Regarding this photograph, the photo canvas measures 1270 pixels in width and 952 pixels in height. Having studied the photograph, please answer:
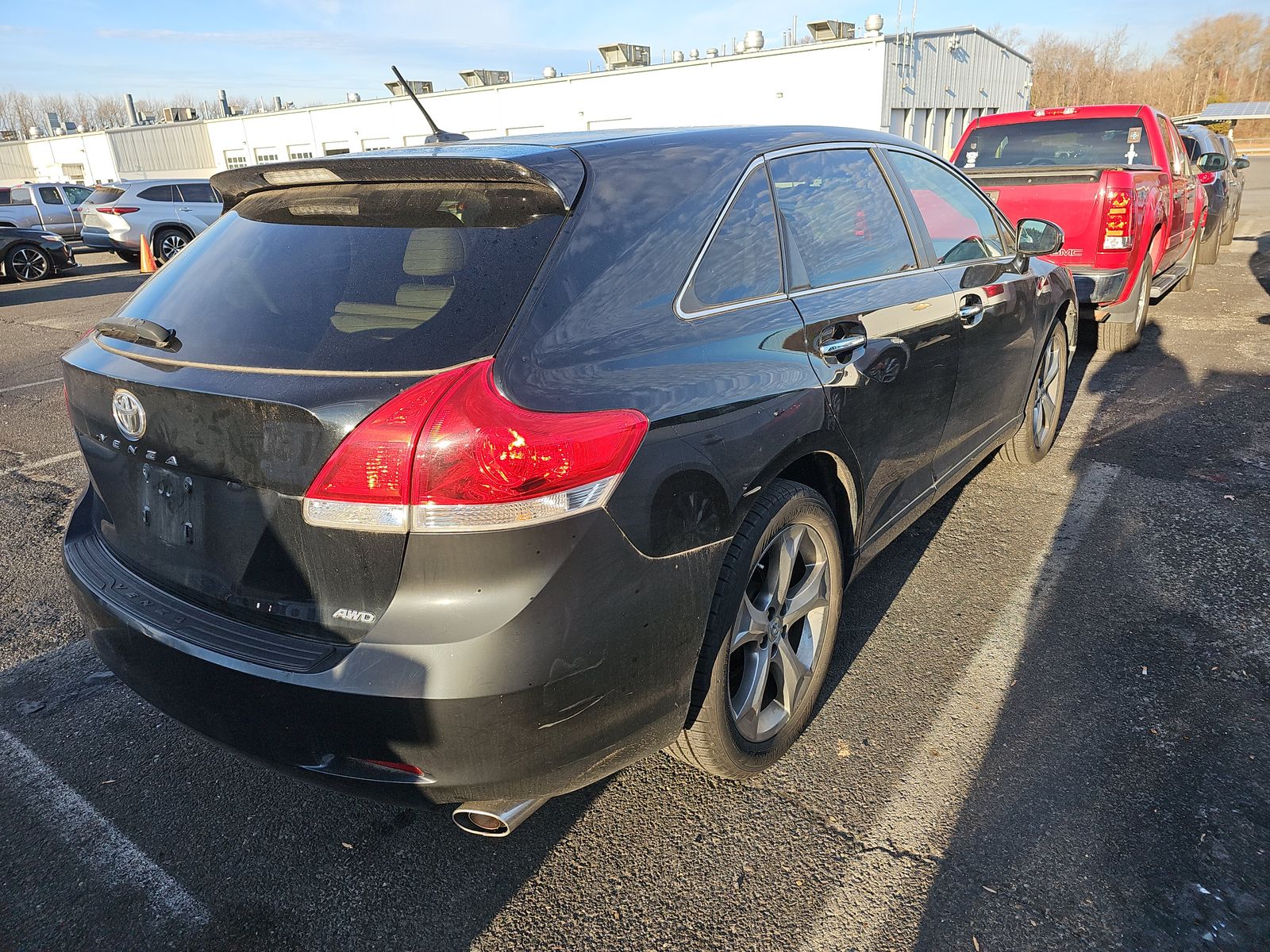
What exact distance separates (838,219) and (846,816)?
73.4 inches

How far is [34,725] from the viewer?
2.89 m

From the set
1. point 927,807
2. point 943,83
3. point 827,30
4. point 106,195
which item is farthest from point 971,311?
point 943,83

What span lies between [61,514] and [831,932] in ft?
14.7

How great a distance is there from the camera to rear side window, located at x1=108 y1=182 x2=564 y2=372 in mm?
1820

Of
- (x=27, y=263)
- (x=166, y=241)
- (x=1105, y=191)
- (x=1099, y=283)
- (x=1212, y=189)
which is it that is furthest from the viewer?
(x=166, y=241)

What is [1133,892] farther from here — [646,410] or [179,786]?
[179,786]

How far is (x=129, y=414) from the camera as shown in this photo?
2.04 m

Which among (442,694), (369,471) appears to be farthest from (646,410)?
(442,694)

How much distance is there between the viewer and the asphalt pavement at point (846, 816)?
81.2 inches

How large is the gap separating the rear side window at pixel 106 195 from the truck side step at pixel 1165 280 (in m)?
18.5

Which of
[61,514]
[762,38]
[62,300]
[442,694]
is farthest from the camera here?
[762,38]

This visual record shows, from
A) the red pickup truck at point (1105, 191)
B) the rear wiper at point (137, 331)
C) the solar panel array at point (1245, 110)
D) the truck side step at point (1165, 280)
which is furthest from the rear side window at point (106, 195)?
the solar panel array at point (1245, 110)

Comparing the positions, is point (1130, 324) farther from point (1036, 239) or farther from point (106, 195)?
point (106, 195)

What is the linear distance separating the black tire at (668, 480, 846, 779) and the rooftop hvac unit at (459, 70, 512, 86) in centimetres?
3340
